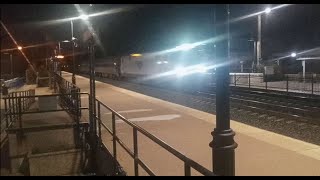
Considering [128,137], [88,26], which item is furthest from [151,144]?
[88,26]

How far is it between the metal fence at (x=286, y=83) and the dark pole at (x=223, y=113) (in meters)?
19.3

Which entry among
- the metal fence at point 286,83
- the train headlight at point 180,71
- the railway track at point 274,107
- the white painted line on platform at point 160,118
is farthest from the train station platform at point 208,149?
the train headlight at point 180,71

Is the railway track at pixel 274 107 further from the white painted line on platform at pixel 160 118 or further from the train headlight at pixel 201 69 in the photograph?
the train headlight at pixel 201 69

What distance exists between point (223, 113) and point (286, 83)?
79.4 ft

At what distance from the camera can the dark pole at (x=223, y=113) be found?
15.6ft

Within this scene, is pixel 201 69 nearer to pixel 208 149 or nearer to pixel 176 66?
pixel 176 66

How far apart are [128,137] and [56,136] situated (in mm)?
4476

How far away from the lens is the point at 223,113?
15.6 feet

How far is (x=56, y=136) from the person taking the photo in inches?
524

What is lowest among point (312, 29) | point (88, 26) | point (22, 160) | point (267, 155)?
point (22, 160)

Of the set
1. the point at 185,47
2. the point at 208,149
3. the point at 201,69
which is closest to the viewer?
the point at 208,149

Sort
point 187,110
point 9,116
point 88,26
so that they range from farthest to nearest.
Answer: point 187,110 < point 9,116 < point 88,26

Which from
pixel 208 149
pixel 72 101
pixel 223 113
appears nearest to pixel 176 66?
pixel 72 101

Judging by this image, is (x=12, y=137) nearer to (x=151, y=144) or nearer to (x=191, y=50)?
(x=151, y=144)
